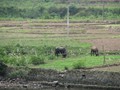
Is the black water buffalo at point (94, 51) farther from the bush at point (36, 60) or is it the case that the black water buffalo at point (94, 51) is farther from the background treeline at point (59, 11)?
the background treeline at point (59, 11)

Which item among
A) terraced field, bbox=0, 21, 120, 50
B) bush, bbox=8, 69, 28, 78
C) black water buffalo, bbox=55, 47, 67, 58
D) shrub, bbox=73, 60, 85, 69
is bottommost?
terraced field, bbox=0, 21, 120, 50

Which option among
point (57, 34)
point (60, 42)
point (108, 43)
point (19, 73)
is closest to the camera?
point (19, 73)

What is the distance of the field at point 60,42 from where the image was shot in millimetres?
37844

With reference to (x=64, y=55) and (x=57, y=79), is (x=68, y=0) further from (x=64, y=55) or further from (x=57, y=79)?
(x=57, y=79)

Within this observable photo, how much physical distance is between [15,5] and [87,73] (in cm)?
5482

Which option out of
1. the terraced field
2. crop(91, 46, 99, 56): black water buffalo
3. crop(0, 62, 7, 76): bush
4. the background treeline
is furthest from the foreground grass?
the background treeline

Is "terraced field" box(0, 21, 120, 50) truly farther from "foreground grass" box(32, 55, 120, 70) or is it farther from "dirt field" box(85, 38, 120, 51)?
"foreground grass" box(32, 55, 120, 70)

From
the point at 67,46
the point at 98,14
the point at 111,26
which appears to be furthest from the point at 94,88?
the point at 98,14

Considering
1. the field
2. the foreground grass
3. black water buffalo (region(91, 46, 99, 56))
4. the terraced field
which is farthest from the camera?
the terraced field

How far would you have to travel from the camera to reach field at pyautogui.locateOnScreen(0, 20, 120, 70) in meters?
37.8

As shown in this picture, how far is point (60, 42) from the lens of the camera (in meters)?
49.5

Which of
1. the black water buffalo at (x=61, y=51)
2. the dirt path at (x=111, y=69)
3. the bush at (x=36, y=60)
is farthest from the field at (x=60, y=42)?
the dirt path at (x=111, y=69)

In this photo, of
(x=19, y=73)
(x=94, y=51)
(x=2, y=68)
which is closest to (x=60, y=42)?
(x=94, y=51)

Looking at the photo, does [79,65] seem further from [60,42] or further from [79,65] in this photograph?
[60,42]
